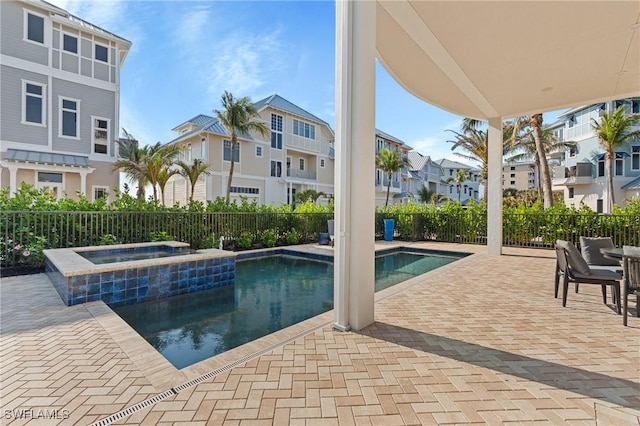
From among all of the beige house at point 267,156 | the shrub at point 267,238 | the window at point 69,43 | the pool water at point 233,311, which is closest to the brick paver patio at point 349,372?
the pool water at point 233,311

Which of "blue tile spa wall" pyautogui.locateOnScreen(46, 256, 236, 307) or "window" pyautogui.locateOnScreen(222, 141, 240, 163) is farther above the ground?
"window" pyautogui.locateOnScreen(222, 141, 240, 163)

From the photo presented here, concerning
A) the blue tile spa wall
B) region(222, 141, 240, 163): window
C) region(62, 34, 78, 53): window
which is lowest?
the blue tile spa wall

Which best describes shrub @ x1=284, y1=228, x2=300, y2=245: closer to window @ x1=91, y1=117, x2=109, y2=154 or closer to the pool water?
the pool water

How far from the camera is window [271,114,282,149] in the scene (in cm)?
2355

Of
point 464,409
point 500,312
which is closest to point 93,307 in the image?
point 464,409

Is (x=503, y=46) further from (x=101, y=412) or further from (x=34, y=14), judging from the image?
(x=34, y=14)

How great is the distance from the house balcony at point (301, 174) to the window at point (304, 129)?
9.62 ft

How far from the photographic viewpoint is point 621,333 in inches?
137

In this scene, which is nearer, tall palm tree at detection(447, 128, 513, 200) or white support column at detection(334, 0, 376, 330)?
white support column at detection(334, 0, 376, 330)

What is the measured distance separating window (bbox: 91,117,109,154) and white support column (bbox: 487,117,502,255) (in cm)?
1642

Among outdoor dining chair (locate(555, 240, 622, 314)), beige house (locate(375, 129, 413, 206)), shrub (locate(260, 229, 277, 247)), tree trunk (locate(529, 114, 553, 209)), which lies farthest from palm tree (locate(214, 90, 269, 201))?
outdoor dining chair (locate(555, 240, 622, 314))

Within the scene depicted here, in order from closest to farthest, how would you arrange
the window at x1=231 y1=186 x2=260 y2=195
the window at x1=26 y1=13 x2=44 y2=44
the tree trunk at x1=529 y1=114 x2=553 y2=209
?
the window at x1=26 y1=13 x2=44 y2=44 < the tree trunk at x1=529 y1=114 x2=553 y2=209 < the window at x1=231 y1=186 x2=260 y2=195

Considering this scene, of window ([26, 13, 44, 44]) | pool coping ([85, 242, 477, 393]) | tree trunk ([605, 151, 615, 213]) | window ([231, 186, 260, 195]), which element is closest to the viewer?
pool coping ([85, 242, 477, 393])

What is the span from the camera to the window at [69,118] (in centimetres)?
1381
